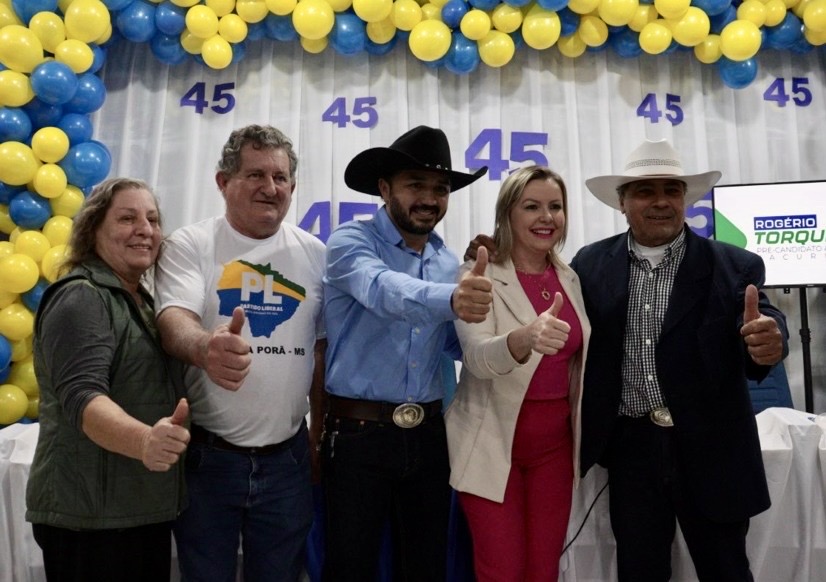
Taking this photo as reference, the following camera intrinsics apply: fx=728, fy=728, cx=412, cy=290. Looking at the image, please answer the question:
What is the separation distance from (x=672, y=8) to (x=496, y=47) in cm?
94

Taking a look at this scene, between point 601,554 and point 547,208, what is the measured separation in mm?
1128

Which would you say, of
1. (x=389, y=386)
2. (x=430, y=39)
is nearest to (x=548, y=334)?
(x=389, y=386)

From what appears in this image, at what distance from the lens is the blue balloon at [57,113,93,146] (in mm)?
3750

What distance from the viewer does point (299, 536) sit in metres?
2.00

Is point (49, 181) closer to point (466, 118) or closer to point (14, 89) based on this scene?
point (14, 89)

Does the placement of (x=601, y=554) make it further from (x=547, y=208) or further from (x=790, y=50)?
(x=790, y=50)

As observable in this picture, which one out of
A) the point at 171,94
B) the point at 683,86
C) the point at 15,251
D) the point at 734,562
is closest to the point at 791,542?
the point at 734,562

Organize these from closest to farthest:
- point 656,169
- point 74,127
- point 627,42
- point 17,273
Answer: point 656,169
point 17,273
point 74,127
point 627,42

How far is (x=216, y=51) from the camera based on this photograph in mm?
3973

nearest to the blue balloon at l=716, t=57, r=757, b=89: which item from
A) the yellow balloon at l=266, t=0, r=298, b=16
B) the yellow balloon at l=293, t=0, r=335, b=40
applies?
the yellow balloon at l=293, t=0, r=335, b=40

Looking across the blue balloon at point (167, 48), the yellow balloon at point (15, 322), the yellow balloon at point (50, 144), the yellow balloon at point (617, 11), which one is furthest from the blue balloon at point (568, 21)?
the yellow balloon at point (15, 322)

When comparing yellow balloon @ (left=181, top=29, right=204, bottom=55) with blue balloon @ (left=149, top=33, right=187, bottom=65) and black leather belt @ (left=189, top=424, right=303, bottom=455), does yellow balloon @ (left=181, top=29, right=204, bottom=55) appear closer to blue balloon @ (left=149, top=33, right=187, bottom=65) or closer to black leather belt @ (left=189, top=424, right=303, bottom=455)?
blue balloon @ (left=149, top=33, right=187, bottom=65)

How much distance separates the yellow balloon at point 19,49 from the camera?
3504mm

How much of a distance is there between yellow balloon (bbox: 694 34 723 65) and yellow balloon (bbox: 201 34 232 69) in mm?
2664
